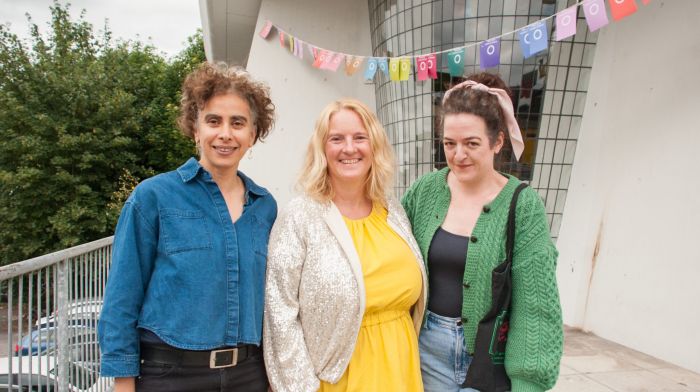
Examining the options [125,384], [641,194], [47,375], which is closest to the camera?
[125,384]

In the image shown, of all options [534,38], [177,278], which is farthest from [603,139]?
[177,278]

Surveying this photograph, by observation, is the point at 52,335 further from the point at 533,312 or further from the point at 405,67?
the point at 405,67

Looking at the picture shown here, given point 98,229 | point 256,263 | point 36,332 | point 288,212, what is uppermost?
point 288,212

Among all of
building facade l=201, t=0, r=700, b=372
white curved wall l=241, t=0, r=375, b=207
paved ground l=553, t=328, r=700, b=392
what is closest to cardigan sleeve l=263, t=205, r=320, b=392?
paved ground l=553, t=328, r=700, b=392

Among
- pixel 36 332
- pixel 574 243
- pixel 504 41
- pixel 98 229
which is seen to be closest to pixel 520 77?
pixel 504 41

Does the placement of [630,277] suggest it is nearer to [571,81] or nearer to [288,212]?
[571,81]

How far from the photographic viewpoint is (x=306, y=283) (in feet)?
5.70

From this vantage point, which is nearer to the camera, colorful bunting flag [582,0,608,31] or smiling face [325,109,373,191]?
smiling face [325,109,373,191]

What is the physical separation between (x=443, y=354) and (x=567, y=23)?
3.07 m

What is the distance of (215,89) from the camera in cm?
177

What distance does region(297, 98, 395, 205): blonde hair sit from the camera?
193 cm

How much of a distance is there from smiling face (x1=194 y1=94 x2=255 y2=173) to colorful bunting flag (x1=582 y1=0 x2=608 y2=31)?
3.01 meters

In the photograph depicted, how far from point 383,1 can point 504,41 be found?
2.08m

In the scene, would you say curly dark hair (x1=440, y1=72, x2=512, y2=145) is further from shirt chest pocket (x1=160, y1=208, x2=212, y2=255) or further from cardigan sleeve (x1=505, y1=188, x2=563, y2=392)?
shirt chest pocket (x1=160, y1=208, x2=212, y2=255)
